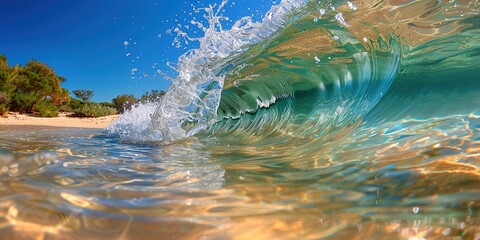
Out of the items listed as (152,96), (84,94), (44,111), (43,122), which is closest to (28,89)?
(44,111)

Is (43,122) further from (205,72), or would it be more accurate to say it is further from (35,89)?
(205,72)

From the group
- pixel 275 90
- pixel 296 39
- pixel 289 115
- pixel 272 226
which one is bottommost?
pixel 272 226

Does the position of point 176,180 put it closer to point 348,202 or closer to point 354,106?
point 348,202

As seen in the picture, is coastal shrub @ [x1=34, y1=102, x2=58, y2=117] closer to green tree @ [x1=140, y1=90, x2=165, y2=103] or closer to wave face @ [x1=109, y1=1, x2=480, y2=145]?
green tree @ [x1=140, y1=90, x2=165, y2=103]

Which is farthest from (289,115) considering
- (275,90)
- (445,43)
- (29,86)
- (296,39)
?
(29,86)

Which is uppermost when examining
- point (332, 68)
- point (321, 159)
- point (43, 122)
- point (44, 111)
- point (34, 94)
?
point (34, 94)

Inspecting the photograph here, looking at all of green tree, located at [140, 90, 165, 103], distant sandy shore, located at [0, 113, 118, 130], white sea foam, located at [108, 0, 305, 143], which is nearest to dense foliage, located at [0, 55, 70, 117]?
distant sandy shore, located at [0, 113, 118, 130]
